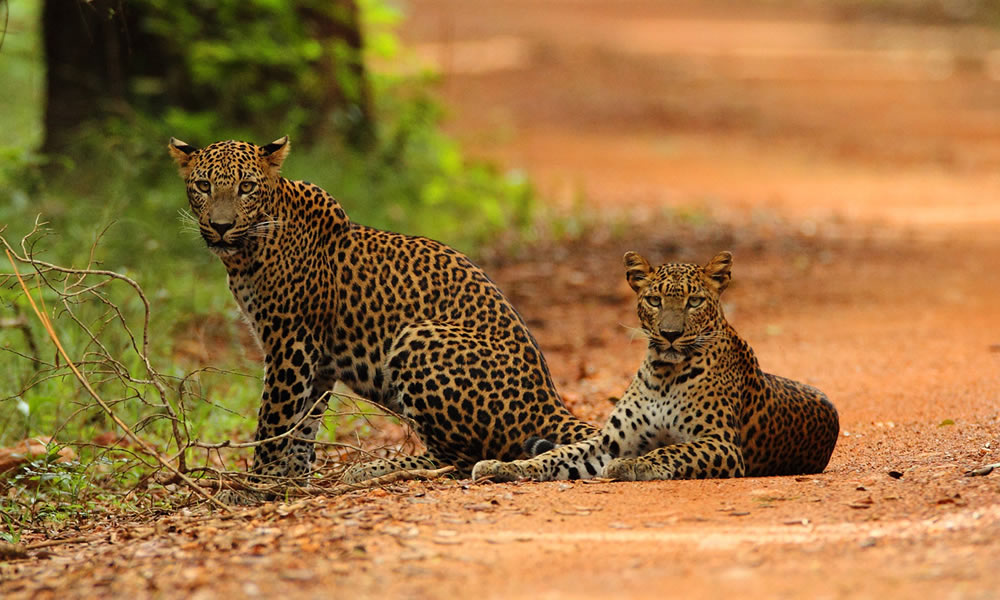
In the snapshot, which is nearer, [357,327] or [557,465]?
[557,465]

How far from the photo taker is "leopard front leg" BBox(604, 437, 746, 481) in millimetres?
6684

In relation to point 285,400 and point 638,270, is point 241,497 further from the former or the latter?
point 638,270

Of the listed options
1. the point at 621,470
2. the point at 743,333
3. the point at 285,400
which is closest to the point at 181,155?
the point at 285,400

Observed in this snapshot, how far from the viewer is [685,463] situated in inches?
265

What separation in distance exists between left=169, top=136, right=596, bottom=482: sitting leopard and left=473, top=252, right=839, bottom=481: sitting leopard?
0.30 m

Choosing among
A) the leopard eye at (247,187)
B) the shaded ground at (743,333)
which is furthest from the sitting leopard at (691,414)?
the leopard eye at (247,187)

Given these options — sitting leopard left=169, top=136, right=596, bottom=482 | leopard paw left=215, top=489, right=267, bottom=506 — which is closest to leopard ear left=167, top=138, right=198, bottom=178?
sitting leopard left=169, top=136, right=596, bottom=482

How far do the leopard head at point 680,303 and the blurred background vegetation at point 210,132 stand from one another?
439cm

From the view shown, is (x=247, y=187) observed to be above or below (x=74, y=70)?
below

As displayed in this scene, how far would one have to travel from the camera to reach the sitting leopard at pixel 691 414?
22.4 feet

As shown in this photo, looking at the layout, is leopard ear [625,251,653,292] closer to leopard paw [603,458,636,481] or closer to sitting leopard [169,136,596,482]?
sitting leopard [169,136,596,482]

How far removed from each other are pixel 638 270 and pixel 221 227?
2.18 meters

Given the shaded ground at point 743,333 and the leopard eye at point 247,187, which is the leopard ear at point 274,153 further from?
the shaded ground at point 743,333

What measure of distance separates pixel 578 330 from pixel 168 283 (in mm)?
3633
